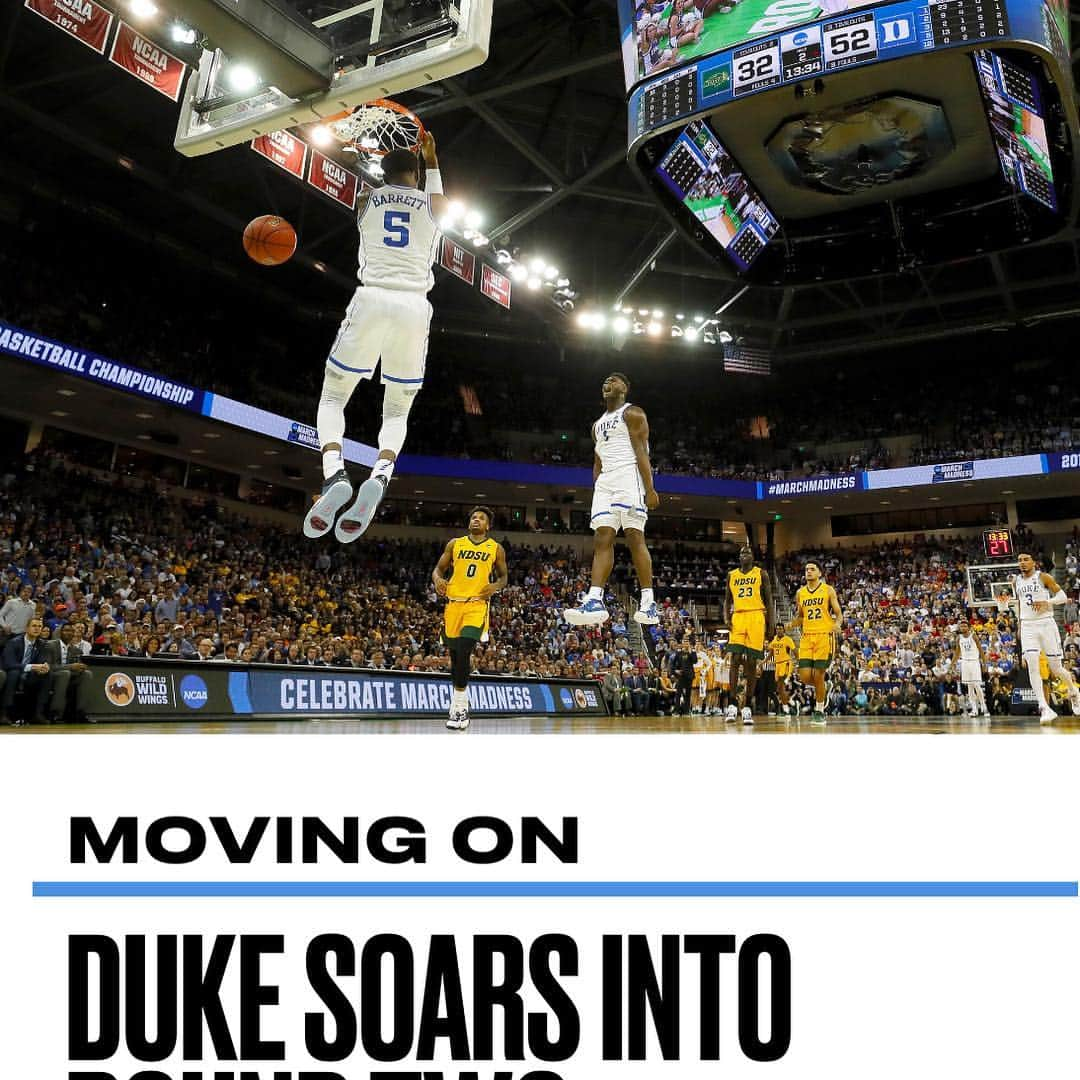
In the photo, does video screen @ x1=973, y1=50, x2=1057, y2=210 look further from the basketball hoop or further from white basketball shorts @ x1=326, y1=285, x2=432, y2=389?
white basketball shorts @ x1=326, y1=285, x2=432, y2=389

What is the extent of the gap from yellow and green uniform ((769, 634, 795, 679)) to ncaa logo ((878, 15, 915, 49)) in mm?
9432

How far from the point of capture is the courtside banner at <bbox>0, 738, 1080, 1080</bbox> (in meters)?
2.49

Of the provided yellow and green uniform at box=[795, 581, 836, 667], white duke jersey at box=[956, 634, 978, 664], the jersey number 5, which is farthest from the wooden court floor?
white duke jersey at box=[956, 634, 978, 664]

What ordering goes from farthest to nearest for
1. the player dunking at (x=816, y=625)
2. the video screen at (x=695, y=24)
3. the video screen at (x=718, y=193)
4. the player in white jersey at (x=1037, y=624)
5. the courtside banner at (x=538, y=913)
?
the video screen at (x=718, y=193) < the player dunking at (x=816, y=625) < the player in white jersey at (x=1037, y=624) < the video screen at (x=695, y=24) < the courtside banner at (x=538, y=913)

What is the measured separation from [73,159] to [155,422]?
626 centimetres

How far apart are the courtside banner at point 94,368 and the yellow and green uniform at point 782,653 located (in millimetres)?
13301

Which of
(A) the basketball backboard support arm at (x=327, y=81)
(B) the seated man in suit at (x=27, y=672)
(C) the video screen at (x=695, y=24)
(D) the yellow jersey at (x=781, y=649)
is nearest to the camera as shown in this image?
(A) the basketball backboard support arm at (x=327, y=81)

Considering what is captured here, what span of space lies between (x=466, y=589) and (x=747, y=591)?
4.66 metres

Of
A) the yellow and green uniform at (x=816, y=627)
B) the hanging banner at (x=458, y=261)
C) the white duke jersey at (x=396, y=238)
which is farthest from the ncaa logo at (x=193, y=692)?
the hanging banner at (x=458, y=261)

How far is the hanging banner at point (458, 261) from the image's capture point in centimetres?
1891

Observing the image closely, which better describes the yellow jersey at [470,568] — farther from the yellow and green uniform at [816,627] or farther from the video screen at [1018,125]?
the video screen at [1018,125]

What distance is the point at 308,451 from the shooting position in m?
23.4

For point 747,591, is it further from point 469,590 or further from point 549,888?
point 549,888

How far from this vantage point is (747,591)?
1002 centimetres
